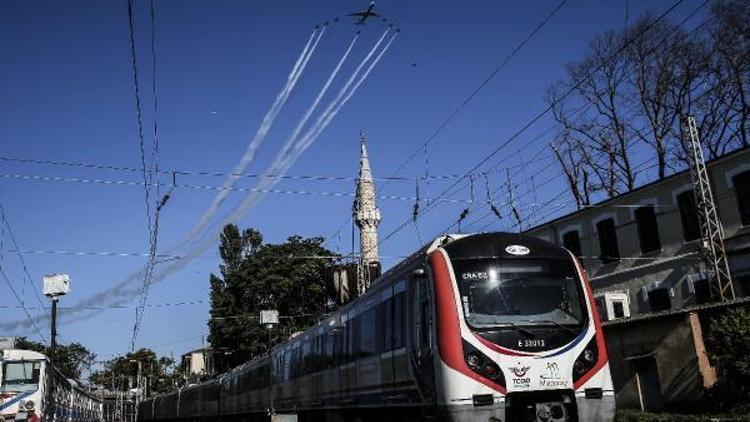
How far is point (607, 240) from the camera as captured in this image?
1239 inches

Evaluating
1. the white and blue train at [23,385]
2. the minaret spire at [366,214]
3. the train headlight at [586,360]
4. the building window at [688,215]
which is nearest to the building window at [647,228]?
the building window at [688,215]

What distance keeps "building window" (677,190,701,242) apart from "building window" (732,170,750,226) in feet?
6.44

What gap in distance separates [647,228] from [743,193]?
470 cm

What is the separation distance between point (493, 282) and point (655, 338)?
1154 centimetres

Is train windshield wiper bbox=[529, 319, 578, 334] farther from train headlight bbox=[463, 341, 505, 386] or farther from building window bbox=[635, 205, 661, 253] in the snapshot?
building window bbox=[635, 205, 661, 253]

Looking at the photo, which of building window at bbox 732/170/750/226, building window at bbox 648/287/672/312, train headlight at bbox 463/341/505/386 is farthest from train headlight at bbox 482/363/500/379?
building window at bbox 648/287/672/312

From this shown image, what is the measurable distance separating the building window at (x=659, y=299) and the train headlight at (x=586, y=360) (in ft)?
63.7

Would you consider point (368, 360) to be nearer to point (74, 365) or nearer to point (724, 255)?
point (724, 255)

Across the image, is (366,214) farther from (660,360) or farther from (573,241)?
(660,360)

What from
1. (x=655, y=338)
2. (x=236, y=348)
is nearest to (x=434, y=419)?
(x=655, y=338)

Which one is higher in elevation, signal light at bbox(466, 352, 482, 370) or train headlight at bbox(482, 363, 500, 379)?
signal light at bbox(466, 352, 482, 370)

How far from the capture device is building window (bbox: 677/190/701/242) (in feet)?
89.5

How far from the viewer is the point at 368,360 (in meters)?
14.0

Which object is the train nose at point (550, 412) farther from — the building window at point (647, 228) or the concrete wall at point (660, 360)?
→ the building window at point (647, 228)
